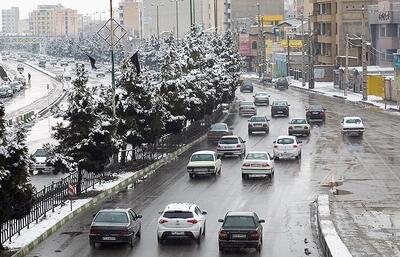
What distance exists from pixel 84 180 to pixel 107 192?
195 centimetres

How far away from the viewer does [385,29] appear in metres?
118

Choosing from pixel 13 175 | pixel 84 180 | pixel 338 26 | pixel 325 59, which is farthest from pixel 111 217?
pixel 325 59

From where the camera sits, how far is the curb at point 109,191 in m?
28.5

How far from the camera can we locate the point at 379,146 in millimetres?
57625

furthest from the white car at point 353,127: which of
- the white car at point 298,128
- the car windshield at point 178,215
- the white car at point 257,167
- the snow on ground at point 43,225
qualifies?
the car windshield at point 178,215

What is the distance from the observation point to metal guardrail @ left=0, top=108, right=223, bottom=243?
30.3m

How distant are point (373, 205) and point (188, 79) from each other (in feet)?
108

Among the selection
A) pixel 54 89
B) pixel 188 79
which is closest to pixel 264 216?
pixel 188 79

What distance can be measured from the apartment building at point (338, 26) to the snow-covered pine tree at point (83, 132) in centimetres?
9766

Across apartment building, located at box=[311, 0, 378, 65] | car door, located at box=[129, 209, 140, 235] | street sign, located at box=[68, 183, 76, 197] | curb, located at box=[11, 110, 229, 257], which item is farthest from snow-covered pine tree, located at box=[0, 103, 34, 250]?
apartment building, located at box=[311, 0, 378, 65]

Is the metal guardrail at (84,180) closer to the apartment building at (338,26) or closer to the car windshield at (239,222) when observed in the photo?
the car windshield at (239,222)

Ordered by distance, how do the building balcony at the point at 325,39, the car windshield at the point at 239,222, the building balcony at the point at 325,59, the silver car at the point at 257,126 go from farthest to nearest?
the building balcony at the point at 325,59, the building balcony at the point at 325,39, the silver car at the point at 257,126, the car windshield at the point at 239,222

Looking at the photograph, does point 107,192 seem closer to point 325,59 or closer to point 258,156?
point 258,156

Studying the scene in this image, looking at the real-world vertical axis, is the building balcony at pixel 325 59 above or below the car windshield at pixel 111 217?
above
